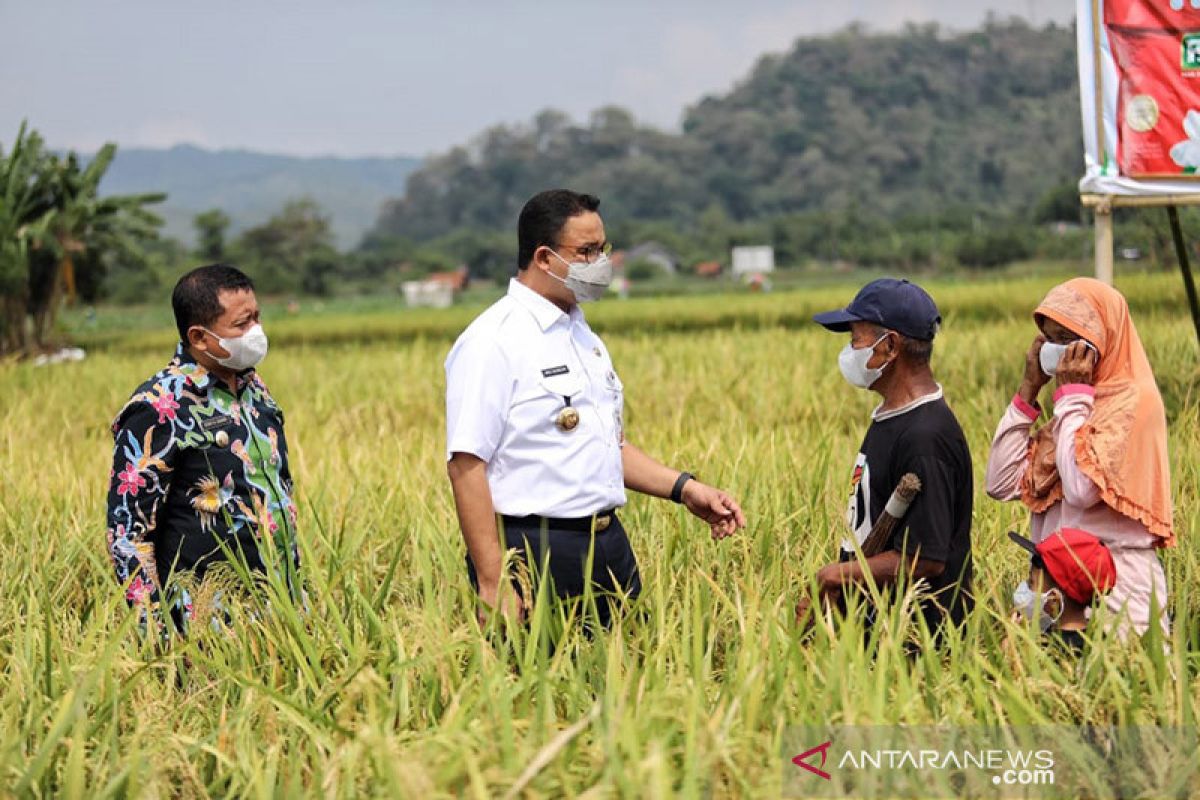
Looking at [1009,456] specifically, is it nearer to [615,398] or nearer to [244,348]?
[615,398]

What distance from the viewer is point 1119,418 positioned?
2635mm

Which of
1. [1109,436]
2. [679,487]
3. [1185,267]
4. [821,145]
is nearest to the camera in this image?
[1109,436]

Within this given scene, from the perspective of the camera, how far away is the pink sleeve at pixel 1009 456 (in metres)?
2.85

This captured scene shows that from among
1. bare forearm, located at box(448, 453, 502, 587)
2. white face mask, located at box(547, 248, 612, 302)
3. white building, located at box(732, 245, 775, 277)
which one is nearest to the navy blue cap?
white face mask, located at box(547, 248, 612, 302)

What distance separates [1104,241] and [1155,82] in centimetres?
74

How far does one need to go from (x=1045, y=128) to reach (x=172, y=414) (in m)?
105

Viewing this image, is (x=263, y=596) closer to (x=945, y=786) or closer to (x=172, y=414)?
(x=172, y=414)

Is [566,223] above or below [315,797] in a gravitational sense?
above

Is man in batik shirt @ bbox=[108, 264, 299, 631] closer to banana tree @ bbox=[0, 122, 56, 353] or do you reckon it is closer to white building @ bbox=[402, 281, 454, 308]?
banana tree @ bbox=[0, 122, 56, 353]

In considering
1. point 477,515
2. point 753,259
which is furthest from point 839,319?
point 753,259

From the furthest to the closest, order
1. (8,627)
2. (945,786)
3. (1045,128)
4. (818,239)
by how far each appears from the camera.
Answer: (1045,128), (818,239), (8,627), (945,786)

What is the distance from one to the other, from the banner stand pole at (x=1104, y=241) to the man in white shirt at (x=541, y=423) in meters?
2.84

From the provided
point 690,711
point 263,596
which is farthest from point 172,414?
point 690,711

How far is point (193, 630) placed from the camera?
283 centimetres
